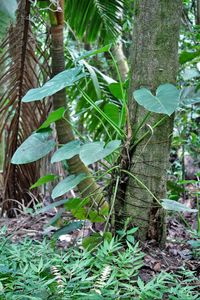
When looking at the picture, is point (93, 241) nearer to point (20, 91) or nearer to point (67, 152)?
point (67, 152)

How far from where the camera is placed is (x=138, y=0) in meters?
2.03

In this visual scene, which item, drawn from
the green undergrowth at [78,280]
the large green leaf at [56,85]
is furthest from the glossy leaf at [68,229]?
the large green leaf at [56,85]

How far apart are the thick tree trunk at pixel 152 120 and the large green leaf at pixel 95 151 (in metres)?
0.24

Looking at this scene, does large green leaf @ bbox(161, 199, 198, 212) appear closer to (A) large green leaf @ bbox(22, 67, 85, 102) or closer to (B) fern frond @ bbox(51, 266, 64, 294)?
(B) fern frond @ bbox(51, 266, 64, 294)

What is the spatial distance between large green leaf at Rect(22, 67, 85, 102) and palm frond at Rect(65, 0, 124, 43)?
1364 millimetres

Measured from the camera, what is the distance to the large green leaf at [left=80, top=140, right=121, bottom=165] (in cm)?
167

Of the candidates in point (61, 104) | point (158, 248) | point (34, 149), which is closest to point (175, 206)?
point (158, 248)

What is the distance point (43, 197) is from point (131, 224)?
150 cm

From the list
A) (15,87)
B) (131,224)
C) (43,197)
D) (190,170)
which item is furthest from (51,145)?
(190,170)

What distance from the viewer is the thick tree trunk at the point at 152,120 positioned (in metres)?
1.96

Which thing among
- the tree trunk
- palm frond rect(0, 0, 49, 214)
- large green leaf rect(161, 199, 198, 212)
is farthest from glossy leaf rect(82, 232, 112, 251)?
palm frond rect(0, 0, 49, 214)

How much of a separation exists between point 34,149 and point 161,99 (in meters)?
0.65

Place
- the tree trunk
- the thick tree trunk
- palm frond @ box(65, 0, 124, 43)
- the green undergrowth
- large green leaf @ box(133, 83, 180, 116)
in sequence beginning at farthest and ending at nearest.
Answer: palm frond @ box(65, 0, 124, 43) → the tree trunk → the thick tree trunk → large green leaf @ box(133, 83, 180, 116) → the green undergrowth

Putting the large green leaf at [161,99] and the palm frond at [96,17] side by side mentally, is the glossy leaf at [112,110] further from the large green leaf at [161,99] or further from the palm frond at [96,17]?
the palm frond at [96,17]
